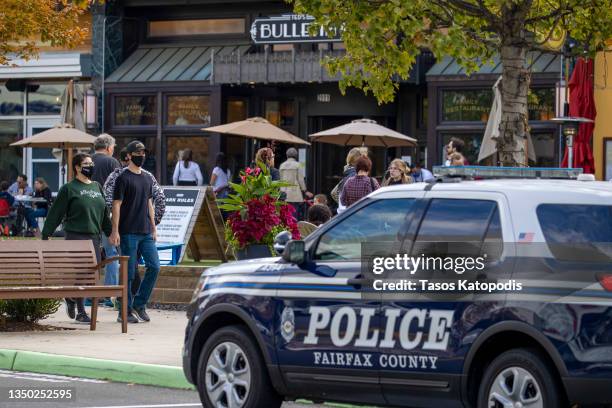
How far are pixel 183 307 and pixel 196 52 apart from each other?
14031 mm

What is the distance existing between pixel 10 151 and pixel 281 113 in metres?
7.72

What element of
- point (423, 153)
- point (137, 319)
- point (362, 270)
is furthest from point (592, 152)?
point (362, 270)

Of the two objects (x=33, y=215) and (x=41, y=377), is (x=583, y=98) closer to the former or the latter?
(x=33, y=215)

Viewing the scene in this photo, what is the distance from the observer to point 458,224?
870 cm

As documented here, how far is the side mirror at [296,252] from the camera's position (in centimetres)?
929

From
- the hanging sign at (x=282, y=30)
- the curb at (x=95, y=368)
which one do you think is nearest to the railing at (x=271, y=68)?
the hanging sign at (x=282, y=30)

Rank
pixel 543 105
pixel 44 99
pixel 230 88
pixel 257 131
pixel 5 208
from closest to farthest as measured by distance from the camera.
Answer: pixel 257 131 < pixel 543 105 < pixel 230 88 < pixel 5 208 < pixel 44 99

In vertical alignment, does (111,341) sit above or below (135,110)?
below

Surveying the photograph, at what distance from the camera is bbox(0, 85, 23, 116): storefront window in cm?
3384

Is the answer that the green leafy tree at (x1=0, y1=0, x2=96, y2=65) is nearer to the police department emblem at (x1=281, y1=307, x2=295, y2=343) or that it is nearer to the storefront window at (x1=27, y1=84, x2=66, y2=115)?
the storefront window at (x1=27, y1=84, x2=66, y2=115)

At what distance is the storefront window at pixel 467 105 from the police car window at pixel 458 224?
712 inches

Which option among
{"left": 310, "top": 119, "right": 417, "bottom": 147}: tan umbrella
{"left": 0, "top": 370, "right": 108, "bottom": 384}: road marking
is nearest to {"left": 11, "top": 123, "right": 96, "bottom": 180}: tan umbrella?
{"left": 310, "top": 119, "right": 417, "bottom": 147}: tan umbrella

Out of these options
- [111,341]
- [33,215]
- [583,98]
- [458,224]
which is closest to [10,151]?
[33,215]

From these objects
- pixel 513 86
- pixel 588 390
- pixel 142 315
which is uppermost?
pixel 513 86
